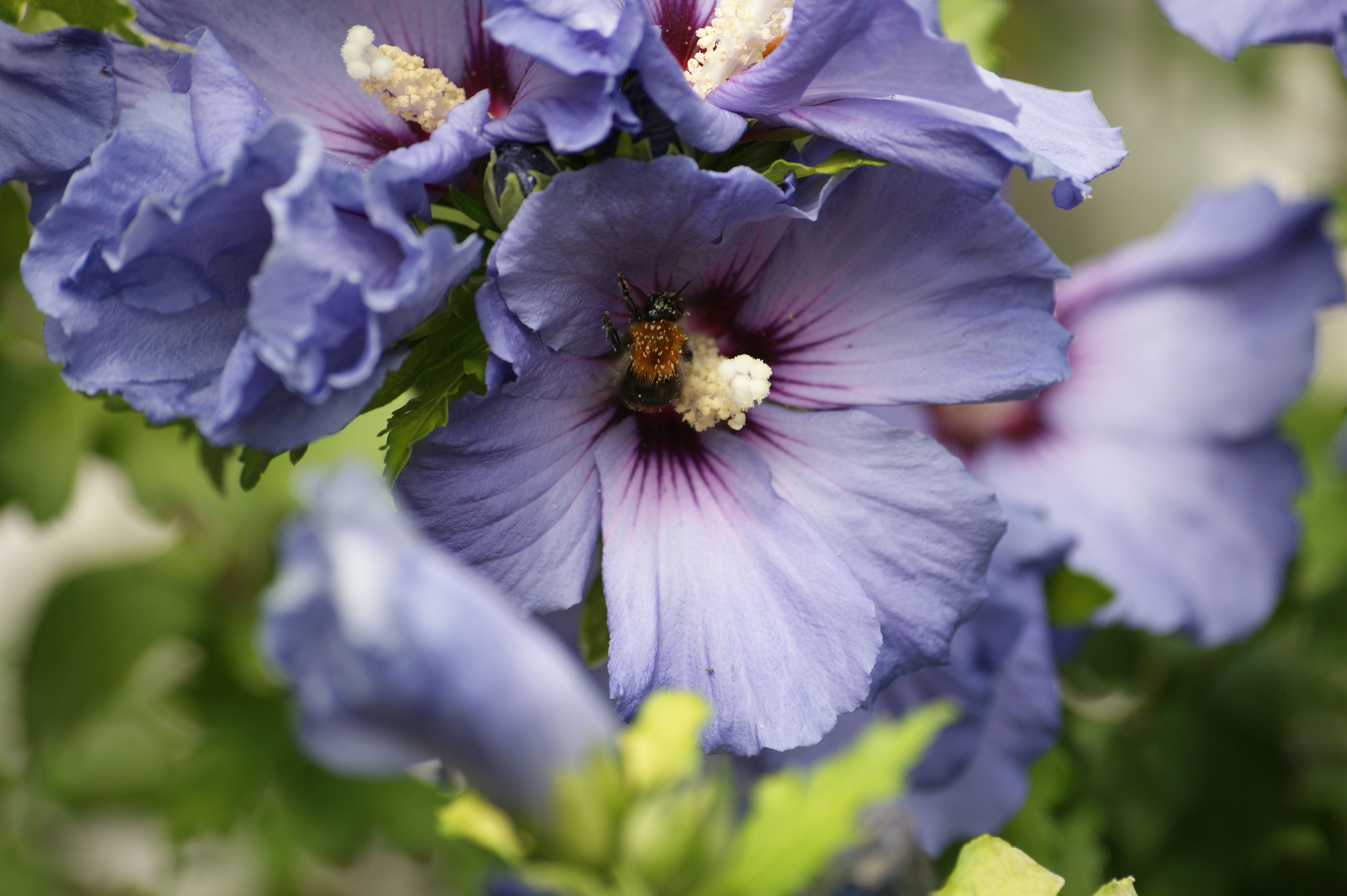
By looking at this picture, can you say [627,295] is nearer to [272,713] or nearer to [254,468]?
[254,468]

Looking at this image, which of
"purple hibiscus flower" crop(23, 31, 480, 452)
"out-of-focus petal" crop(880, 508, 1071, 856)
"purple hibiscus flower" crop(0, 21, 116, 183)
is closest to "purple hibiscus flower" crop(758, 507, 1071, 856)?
"out-of-focus petal" crop(880, 508, 1071, 856)

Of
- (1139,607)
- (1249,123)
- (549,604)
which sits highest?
(549,604)

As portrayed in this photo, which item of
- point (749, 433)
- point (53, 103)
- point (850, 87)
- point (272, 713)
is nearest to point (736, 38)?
point (850, 87)

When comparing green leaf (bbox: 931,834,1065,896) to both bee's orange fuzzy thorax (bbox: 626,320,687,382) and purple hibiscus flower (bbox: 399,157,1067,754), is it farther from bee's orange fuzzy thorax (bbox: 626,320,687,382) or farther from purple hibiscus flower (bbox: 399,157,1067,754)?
bee's orange fuzzy thorax (bbox: 626,320,687,382)

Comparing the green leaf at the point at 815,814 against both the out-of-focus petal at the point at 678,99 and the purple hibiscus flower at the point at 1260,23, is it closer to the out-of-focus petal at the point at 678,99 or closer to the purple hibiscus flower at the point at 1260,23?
the out-of-focus petal at the point at 678,99

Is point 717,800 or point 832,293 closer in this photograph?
point 717,800

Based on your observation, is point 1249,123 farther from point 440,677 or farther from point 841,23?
point 440,677

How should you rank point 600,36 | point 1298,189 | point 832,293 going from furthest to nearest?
point 1298,189 < point 832,293 < point 600,36

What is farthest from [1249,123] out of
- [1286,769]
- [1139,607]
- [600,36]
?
[600,36]
